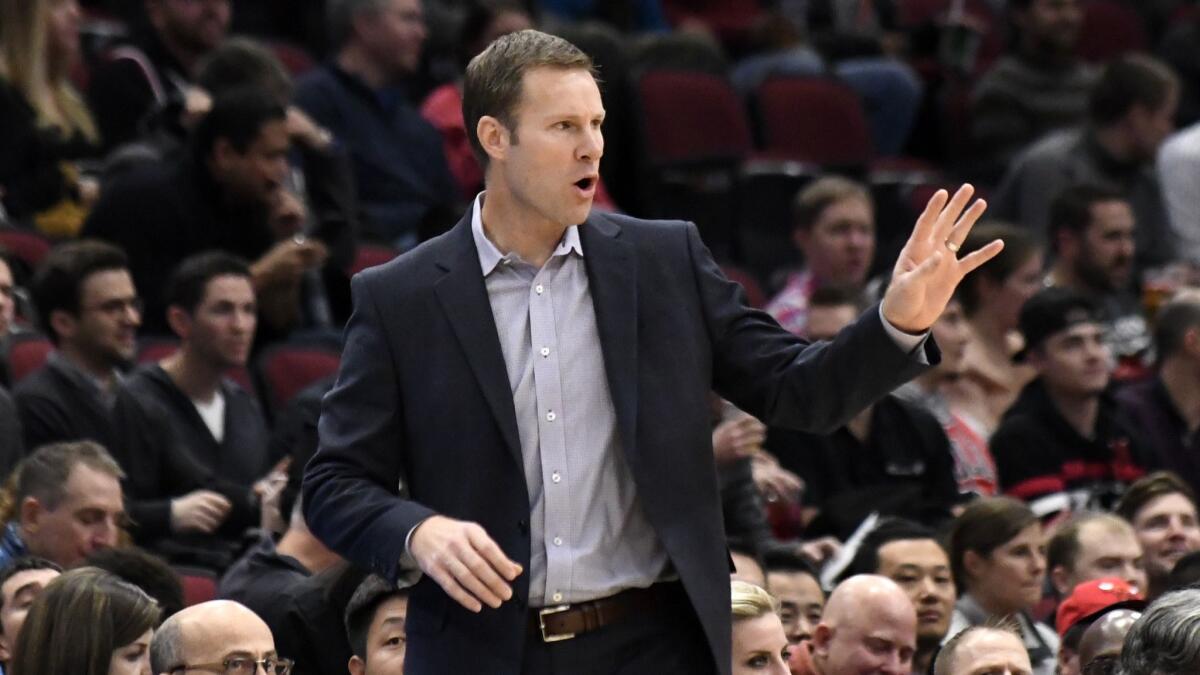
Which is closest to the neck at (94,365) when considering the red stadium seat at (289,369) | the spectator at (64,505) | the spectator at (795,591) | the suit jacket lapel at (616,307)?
the red stadium seat at (289,369)

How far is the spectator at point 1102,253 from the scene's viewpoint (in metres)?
7.73

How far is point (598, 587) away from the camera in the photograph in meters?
2.81

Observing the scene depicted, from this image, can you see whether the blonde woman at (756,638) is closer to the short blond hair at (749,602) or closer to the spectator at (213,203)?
the short blond hair at (749,602)

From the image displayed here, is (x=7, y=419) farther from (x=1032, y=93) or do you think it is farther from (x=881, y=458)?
(x=1032, y=93)

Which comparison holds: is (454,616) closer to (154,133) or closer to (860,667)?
(860,667)

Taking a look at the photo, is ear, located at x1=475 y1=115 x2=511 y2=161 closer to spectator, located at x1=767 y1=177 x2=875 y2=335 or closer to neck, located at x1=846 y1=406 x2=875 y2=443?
neck, located at x1=846 y1=406 x2=875 y2=443

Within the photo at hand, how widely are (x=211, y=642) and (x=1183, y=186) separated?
5340mm

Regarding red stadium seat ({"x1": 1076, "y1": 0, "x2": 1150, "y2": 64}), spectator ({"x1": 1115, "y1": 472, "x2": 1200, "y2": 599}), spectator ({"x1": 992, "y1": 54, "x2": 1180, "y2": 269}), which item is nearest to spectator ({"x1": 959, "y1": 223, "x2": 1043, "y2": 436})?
spectator ({"x1": 992, "y1": 54, "x2": 1180, "y2": 269})

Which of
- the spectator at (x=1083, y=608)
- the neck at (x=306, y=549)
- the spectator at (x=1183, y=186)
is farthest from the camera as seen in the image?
the spectator at (x=1183, y=186)

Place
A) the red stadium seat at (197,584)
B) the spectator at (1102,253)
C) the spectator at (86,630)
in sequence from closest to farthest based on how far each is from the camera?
the spectator at (86,630) < the red stadium seat at (197,584) < the spectator at (1102,253)

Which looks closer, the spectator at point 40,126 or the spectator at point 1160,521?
the spectator at point 1160,521

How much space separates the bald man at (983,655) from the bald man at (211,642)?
4.60ft

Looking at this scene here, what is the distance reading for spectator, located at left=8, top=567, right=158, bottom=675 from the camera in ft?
13.8

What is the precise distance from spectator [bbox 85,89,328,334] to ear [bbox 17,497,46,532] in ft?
5.34
